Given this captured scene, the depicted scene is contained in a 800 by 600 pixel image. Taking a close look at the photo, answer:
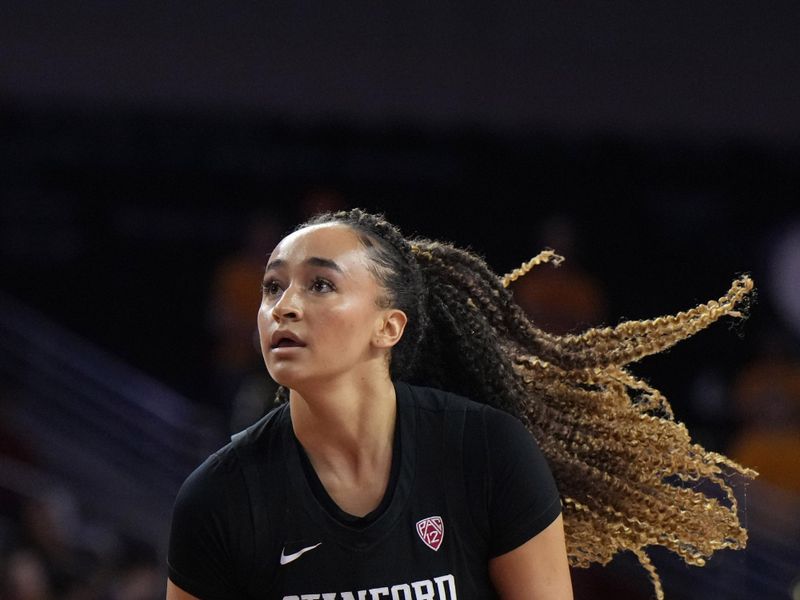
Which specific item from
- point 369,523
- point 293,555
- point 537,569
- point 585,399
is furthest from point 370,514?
point 585,399

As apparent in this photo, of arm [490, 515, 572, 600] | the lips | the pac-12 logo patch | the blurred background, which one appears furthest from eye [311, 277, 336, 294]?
the blurred background

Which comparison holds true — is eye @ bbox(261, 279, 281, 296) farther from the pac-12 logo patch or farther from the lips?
the pac-12 logo patch

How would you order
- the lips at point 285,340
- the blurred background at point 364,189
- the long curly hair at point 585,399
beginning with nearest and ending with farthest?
the lips at point 285,340 → the long curly hair at point 585,399 → the blurred background at point 364,189

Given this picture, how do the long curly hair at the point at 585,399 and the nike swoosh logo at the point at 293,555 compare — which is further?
the long curly hair at the point at 585,399

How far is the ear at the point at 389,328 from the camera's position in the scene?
2.35m

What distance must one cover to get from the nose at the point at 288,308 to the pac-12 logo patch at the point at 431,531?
450 mm

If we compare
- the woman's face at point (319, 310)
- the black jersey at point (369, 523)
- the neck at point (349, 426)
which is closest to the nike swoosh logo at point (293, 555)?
the black jersey at point (369, 523)

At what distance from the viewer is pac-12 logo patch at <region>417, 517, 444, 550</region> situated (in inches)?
89.0

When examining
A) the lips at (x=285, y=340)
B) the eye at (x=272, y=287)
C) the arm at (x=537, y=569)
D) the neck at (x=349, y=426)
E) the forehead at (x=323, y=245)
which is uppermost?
the forehead at (x=323, y=245)

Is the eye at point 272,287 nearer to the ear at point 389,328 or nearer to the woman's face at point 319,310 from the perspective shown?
the woman's face at point 319,310

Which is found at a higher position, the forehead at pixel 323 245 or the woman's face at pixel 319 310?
the forehead at pixel 323 245

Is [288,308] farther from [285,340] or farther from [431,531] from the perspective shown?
[431,531]

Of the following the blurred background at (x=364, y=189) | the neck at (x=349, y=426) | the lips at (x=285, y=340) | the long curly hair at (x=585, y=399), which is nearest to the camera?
the lips at (x=285, y=340)

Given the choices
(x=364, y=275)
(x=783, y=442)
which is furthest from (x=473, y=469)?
(x=783, y=442)
